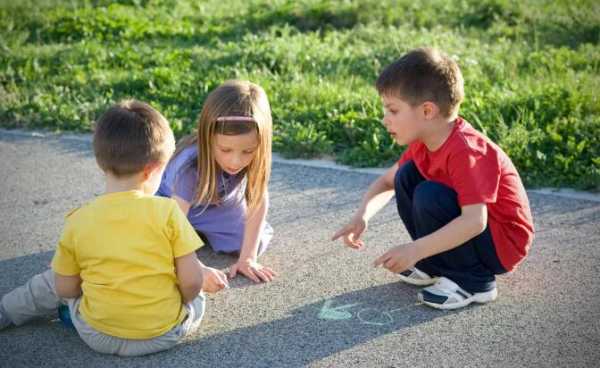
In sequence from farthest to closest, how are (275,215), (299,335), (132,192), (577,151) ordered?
1. (577,151)
2. (275,215)
3. (299,335)
4. (132,192)

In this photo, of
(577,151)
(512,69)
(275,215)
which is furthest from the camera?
(512,69)

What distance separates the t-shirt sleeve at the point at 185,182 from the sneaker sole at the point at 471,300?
120 cm

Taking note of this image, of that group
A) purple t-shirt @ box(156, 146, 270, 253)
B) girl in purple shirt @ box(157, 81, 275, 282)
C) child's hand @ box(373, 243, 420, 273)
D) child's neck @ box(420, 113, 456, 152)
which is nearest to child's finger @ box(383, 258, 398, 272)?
child's hand @ box(373, 243, 420, 273)

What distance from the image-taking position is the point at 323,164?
16.9 ft

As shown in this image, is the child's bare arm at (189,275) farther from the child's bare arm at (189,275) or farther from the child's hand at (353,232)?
the child's hand at (353,232)

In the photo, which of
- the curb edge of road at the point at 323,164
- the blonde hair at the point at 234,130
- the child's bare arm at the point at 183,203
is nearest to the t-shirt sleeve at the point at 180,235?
the blonde hair at the point at 234,130

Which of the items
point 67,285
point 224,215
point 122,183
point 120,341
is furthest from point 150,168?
point 224,215

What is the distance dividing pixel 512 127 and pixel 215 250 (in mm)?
2398

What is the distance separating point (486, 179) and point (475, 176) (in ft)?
0.17

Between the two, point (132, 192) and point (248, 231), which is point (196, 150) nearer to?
point (248, 231)

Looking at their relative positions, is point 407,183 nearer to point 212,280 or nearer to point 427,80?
point 427,80

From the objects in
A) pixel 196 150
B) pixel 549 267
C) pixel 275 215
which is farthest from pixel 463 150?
pixel 275 215

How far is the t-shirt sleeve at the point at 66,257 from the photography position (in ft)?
8.82

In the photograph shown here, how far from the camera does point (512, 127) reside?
5117 millimetres
